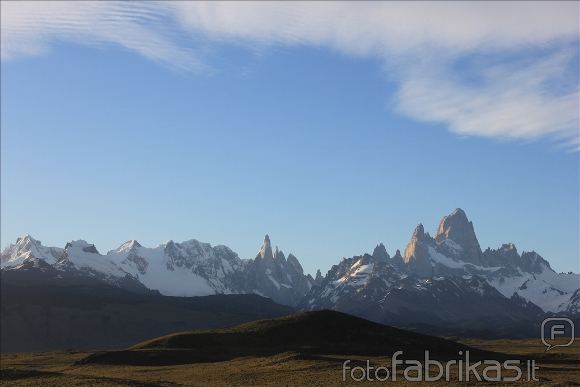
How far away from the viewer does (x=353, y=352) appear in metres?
123

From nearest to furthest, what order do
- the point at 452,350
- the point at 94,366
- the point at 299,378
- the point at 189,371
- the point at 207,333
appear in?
the point at 299,378, the point at 189,371, the point at 94,366, the point at 452,350, the point at 207,333

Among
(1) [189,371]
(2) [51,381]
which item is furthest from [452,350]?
(2) [51,381]

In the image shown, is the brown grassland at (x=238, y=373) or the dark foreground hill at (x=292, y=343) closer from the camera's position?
the brown grassland at (x=238, y=373)

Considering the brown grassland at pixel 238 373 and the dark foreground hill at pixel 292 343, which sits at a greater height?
the dark foreground hill at pixel 292 343

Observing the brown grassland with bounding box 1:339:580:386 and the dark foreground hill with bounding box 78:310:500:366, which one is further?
the dark foreground hill with bounding box 78:310:500:366

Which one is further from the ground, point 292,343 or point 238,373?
point 292,343

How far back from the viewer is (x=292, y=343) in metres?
140

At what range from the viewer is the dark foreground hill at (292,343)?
4838 inches

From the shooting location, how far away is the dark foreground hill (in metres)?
123

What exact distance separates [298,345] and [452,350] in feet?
89.0

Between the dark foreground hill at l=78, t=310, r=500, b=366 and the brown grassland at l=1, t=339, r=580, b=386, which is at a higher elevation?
the dark foreground hill at l=78, t=310, r=500, b=366

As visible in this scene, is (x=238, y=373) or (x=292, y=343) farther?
(x=292, y=343)

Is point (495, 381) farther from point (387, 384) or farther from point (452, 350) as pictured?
point (452, 350)

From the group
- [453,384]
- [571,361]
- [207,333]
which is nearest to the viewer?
[453,384]
